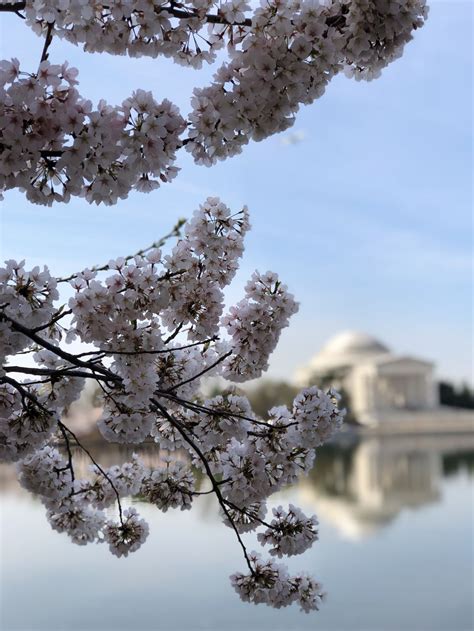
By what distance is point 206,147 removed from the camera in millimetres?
1182

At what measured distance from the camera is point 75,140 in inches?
42.6

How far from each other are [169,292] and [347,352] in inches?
1248

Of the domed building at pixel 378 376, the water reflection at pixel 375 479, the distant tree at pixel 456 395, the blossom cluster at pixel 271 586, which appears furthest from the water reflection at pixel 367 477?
the domed building at pixel 378 376

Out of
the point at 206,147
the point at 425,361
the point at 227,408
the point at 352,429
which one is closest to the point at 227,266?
the point at 227,408

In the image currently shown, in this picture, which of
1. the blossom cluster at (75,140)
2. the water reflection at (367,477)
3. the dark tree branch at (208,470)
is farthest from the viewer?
the water reflection at (367,477)

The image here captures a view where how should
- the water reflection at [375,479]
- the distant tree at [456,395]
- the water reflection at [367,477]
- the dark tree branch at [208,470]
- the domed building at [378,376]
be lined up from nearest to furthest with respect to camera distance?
the dark tree branch at [208,470] < the water reflection at [367,477] < the water reflection at [375,479] < the distant tree at [456,395] < the domed building at [378,376]

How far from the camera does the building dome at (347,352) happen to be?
32031 mm

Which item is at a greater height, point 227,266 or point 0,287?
point 227,266

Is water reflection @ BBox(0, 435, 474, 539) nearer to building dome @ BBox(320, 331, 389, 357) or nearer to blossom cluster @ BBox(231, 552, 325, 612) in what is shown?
blossom cluster @ BBox(231, 552, 325, 612)

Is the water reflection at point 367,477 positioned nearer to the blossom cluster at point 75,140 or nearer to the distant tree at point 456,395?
the blossom cluster at point 75,140

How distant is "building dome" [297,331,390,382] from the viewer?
3203 cm

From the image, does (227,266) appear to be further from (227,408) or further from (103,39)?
(103,39)

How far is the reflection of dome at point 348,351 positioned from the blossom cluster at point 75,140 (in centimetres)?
3075

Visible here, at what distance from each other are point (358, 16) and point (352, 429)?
70.2 ft
